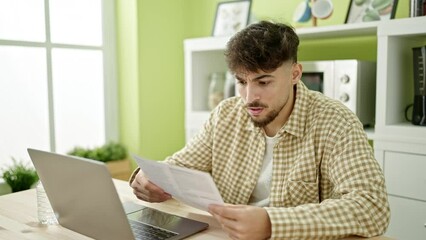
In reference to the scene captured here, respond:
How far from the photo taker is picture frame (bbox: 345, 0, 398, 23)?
2.07 m

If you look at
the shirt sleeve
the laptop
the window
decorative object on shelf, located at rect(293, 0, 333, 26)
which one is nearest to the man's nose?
the shirt sleeve

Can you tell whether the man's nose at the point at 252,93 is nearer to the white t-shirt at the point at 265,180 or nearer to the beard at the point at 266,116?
the beard at the point at 266,116

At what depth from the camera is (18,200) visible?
4.71 feet

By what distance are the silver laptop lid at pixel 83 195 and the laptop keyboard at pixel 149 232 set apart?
0.30ft

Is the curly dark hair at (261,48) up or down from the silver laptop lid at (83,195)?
up

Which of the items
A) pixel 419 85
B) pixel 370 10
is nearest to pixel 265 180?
pixel 419 85

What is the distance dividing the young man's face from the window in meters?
1.67

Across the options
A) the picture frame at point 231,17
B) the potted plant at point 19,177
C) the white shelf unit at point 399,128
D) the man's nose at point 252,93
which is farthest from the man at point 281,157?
the picture frame at point 231,17

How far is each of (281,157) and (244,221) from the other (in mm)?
429

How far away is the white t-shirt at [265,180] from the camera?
4.59 ft

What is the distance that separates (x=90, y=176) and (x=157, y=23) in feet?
6.99

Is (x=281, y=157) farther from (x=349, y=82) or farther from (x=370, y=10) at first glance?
(x=370, y=10)

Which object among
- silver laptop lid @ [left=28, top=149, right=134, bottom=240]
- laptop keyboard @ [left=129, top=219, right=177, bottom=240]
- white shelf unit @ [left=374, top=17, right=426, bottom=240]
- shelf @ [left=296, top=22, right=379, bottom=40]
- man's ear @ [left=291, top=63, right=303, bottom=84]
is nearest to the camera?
silver laptop lid @ [left=28, top=149, right=134, bottom=240]

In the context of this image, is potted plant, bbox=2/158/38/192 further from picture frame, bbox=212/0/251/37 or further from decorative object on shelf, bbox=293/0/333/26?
decorative object on shelf, bbox=293/0/333/26
